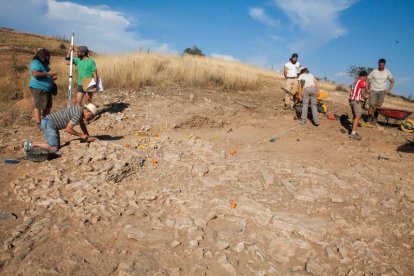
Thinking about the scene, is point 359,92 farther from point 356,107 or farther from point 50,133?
point 50,133

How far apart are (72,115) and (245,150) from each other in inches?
126

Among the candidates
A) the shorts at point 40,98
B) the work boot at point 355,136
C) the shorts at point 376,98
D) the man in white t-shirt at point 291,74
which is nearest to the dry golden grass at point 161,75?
the man in white t-shirt at point 291,74

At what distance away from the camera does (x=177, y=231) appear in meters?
3.52

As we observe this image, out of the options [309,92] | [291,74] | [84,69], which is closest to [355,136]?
[309,92]

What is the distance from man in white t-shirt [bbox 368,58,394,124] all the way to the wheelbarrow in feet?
0.77

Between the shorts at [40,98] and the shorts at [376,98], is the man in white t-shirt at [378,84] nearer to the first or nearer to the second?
the shorts at [376,98]

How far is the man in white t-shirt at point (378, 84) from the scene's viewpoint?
7.51 meters

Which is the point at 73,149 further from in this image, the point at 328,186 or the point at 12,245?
the point at 328,186

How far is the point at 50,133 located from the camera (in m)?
4.92

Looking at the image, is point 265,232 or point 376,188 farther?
point 376,188

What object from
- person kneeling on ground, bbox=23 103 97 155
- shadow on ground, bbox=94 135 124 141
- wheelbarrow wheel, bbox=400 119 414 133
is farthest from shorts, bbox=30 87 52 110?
wheelbarrow wheel, bbox=400 119 414 133

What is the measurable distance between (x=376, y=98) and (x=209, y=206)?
595 centimetres

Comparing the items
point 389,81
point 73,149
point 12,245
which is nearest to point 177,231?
point 12,245

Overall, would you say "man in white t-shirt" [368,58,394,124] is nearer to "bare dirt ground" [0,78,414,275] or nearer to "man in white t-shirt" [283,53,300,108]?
"bare dirt ground" [0,78,414,275]
